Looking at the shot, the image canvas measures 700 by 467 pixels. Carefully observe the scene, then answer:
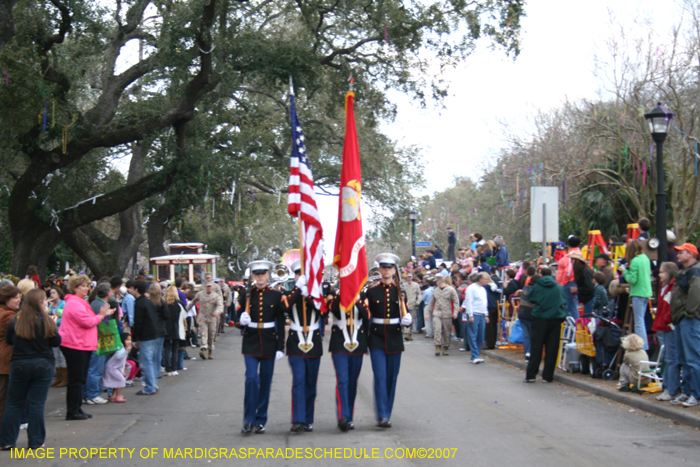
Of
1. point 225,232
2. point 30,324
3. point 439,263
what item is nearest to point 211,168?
point 439,263

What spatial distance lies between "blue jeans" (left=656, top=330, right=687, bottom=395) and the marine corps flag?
423 centimetres

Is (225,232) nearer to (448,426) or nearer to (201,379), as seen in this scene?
(201,379)

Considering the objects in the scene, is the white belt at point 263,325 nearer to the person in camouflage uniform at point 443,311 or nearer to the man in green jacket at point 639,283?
the man in green jacket at point 639,283

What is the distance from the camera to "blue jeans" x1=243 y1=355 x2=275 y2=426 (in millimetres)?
8656

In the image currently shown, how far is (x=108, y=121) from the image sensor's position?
70.6 ft

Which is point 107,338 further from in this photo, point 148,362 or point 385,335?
point 385,335

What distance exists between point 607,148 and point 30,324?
26.3 metres

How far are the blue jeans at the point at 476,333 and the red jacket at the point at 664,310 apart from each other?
647 centimetres

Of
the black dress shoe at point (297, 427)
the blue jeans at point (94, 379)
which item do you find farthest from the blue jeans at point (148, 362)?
the black dress shoe at point (297, 427)

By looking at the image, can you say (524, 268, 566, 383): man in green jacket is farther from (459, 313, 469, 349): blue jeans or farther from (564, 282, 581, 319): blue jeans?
(459, 313, 469, 349): blue jeans

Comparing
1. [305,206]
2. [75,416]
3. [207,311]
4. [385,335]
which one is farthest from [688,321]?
[207,311]

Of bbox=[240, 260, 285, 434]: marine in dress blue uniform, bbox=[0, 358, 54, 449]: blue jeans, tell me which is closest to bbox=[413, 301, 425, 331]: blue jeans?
bbox=[240, 260, 285, 434]: marine in dress blue uniform

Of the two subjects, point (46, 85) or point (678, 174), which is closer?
point (46, 85)

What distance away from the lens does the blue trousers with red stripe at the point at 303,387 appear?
865 centimetres
